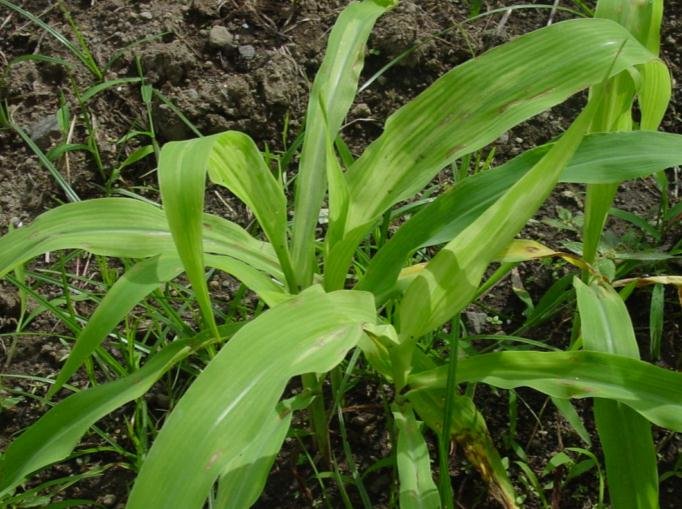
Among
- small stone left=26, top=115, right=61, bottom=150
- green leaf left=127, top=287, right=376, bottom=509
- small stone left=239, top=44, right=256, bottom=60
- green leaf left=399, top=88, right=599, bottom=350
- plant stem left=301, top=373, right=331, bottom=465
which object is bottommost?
plant stem left=301, top=373, right=331, bottom=465

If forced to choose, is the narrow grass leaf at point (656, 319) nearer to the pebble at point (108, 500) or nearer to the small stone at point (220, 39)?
the pebble at point (108, 500)

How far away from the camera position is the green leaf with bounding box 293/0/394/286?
1.06 meters

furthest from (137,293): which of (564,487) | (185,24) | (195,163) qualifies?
(185,24)

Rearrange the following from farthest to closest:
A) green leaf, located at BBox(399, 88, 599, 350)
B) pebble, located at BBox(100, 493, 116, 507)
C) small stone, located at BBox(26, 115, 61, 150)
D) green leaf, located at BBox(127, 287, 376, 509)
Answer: small stone, located at BBox(26, 115, 61, 150), pebble, located at BBox(100, 493, 116, 507), green leaf, located at BBox(399, 88, 599, 350), green leaf, located at BBox(127, 287, 376, 509)

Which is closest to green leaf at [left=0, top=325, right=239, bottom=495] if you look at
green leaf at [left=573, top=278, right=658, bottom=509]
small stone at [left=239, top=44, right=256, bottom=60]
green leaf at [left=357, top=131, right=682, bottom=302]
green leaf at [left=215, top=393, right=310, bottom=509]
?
green leaf at [left=215, top=393, right=310, bottom=509]

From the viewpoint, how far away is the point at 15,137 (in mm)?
1641

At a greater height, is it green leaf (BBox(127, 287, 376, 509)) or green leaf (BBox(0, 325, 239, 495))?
green leaf (BBox(127, 287, 376, 509))

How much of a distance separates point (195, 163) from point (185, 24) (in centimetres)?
101

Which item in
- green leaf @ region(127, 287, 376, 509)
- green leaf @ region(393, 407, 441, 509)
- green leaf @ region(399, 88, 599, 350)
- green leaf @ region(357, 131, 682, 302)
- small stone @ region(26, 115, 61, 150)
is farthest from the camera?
small stone @ region(26, 115, 61, 150)

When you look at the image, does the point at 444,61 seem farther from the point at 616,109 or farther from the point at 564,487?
the point at 564,487

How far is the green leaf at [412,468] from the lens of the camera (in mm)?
920

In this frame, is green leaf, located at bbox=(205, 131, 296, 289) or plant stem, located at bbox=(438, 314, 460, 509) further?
green leaf, located at bbox=(205, 131, 296, 289)

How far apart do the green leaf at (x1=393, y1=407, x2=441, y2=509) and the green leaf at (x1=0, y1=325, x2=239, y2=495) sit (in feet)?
0.92

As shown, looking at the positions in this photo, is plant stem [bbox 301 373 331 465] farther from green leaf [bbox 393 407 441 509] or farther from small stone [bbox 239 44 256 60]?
small stone [bbox 239 44 256 60]
